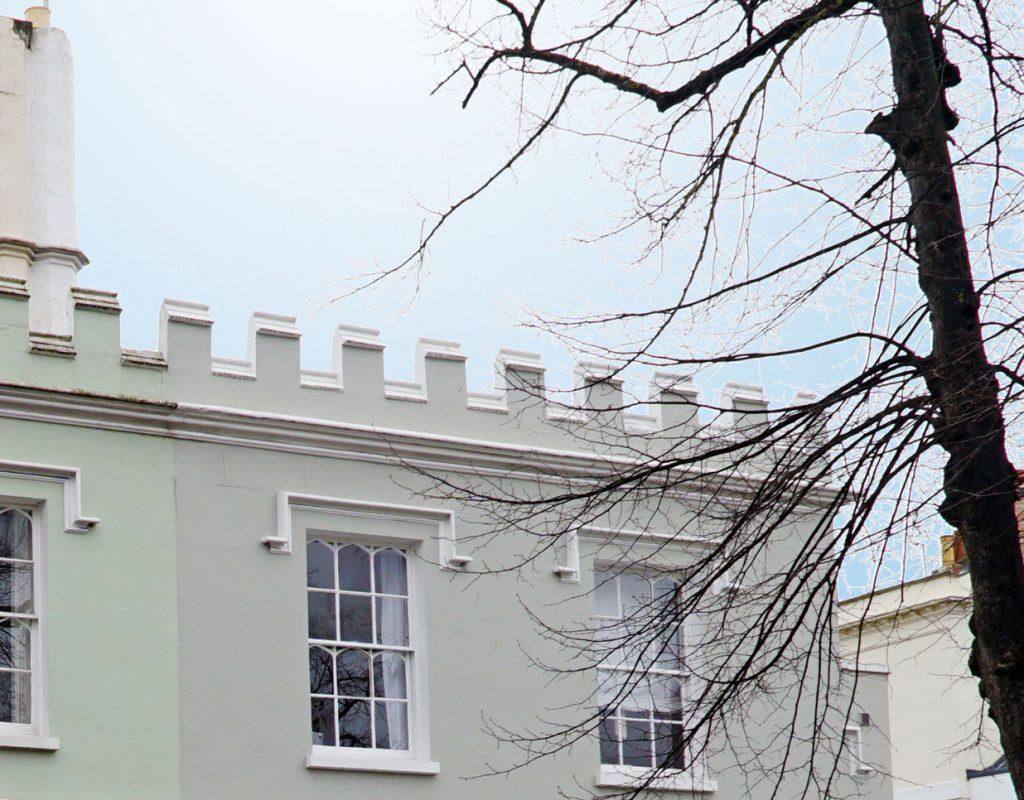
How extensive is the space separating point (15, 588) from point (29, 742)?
138 centimetres

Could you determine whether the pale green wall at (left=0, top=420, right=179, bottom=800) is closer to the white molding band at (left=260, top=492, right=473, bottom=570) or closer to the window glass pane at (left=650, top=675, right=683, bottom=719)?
the white molding band at (left=260, top=492, right=473, bottom=570)

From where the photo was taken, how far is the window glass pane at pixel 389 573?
17922 mm

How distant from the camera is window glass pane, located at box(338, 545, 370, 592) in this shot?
58.2 ft

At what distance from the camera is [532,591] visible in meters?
18.5

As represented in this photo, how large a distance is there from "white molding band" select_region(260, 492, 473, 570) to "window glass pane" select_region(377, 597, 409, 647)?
569 millimetres

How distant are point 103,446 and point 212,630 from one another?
6.13ft

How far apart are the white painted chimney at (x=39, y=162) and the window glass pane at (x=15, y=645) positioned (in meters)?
6.07

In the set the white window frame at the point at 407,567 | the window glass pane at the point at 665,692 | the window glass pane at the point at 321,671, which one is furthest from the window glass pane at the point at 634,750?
the window glass pane at the point at 321,671

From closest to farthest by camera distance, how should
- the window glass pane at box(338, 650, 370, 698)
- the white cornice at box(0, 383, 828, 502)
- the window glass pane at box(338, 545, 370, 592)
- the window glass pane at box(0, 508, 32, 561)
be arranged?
the window glass pane at box(0, 508, 32, 561)
the white cornice at box(0, 383, 828, 502)
the window glass pane at box(338, 650, 370, 698)
the window glass pane at box(338, 545, 370, 592)

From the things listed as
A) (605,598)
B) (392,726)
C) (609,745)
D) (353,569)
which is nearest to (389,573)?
(353,569)

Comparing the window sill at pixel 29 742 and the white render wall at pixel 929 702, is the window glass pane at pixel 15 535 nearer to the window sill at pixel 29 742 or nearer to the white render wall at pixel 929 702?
the window sill at pixel 29 742

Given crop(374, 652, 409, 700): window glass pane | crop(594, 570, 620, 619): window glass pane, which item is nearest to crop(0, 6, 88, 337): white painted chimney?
crop(374, 652, 409, 700): window glass pane

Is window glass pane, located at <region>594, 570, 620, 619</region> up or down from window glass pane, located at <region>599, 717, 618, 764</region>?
up

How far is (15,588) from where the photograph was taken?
16141 millimetres
